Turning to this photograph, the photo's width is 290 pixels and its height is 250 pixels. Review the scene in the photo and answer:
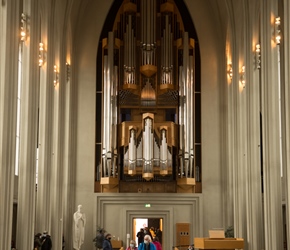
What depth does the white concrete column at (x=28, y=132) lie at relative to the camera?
70.5 ft

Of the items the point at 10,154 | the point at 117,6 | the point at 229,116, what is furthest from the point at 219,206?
the point at 10,154

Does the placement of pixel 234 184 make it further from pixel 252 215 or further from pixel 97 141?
pixel 97 141

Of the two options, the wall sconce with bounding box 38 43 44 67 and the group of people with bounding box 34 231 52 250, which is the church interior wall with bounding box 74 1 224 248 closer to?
the wall sconce with bounding box 38 43 44 67

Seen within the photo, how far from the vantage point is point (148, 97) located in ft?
99.4

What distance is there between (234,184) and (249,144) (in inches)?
111

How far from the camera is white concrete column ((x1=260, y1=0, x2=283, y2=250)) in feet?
68.5

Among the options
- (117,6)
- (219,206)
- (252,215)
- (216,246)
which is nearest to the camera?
(216,246)

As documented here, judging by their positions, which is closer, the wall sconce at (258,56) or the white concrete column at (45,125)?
the wall sconce at (258,56)

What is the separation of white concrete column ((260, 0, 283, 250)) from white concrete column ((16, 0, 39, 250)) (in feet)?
23.6

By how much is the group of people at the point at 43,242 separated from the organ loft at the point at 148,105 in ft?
22.4

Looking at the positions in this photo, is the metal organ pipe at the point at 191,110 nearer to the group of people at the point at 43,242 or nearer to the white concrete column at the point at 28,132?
the group of people at the point at 43,242

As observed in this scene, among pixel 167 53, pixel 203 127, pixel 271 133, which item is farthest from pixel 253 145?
pixel 167 53

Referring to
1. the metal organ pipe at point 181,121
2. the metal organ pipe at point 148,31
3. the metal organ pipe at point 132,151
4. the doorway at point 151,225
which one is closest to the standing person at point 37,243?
the metal organ pipe at point 132,151

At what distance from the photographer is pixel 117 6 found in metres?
31.6
